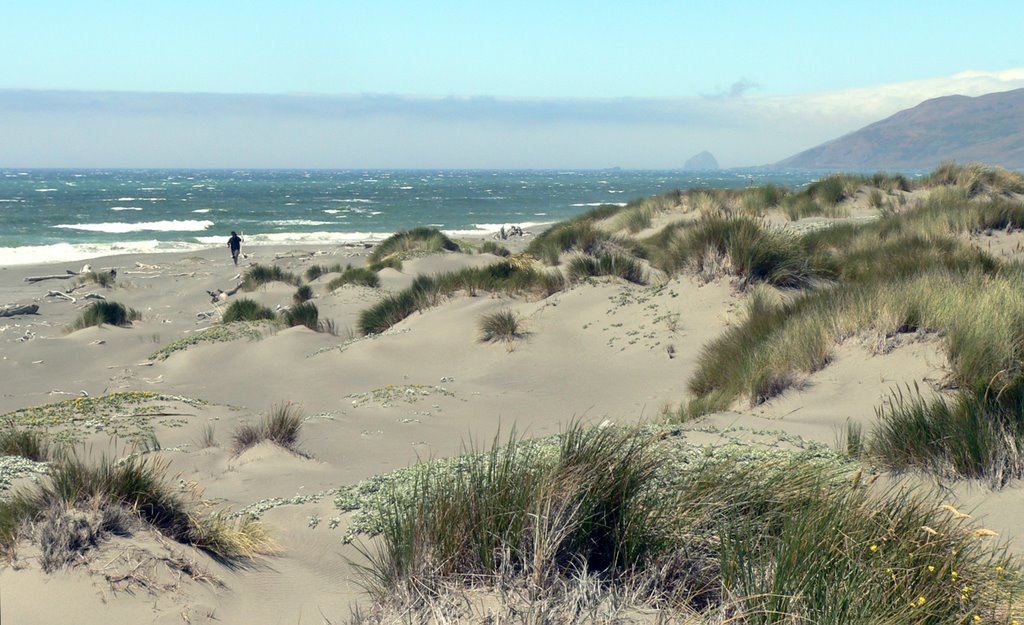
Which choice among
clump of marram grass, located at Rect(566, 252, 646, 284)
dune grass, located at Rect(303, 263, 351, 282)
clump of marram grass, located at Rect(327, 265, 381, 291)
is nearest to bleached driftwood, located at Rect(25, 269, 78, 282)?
dune grass, located at Rect(303, 263, 351, 282)

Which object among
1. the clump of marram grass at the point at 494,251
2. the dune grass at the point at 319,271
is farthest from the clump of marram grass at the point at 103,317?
the clump of marram grass at the point at 494,251

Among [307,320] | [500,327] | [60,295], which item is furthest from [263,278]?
[500,327]

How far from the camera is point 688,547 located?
3.42m

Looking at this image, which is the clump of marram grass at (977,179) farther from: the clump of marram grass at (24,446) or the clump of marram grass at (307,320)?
the clump of marram grass at (24,446)

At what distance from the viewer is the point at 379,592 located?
3408 mm

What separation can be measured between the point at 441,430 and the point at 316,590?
4.13 metres

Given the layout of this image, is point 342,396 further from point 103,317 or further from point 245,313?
point 103,317

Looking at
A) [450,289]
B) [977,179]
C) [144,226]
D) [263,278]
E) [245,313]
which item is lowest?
[245,313]

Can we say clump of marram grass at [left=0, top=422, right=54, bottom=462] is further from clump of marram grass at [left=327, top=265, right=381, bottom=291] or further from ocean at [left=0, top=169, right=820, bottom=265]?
ocean at [left=0, top=169, right=820, bottom=265]

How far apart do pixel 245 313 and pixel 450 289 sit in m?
4.39

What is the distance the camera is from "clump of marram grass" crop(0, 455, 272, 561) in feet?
11.8

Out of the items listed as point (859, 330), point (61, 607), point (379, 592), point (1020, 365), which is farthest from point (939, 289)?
point (61, 607)

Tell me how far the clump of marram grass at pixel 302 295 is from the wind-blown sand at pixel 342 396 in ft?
4.41

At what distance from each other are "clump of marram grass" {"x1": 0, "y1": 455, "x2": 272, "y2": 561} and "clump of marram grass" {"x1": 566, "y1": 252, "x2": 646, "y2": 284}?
978 cm
